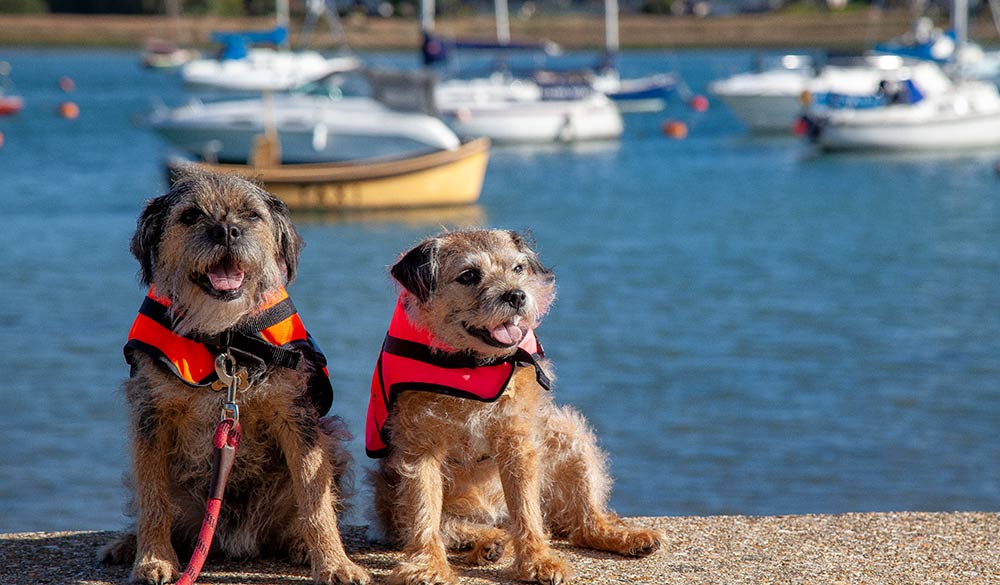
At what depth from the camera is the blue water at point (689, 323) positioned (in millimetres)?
10672

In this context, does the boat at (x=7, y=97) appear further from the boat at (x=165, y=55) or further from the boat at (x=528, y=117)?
the boat at (x=528, y=117)

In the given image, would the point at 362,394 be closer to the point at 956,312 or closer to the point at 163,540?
the point at 163,540

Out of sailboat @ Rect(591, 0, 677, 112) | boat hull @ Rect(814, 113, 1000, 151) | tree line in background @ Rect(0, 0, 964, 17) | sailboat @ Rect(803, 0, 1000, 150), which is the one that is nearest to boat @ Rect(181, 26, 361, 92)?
sailboat @ Rect(591, 0, 677, 112)

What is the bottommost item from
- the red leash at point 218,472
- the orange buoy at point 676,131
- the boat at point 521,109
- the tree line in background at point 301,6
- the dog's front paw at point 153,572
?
the orange buoy at point 676,131

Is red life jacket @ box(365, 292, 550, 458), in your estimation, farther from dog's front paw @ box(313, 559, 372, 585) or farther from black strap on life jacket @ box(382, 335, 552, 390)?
dog's front paw @ box(313, 559, 372, 585)

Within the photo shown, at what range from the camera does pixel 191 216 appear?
482cm

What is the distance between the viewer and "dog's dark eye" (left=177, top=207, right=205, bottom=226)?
4812mm

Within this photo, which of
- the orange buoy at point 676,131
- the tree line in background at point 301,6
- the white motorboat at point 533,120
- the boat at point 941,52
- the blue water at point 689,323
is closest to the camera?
the blue water at point 689,323

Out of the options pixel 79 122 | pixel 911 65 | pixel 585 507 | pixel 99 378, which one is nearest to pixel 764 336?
pixel 99 378

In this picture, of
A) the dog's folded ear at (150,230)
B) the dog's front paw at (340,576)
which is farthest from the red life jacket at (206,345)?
the dog's front paw at (340,576)

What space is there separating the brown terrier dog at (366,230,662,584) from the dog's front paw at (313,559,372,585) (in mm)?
149

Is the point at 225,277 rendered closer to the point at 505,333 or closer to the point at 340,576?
the point at 505,333

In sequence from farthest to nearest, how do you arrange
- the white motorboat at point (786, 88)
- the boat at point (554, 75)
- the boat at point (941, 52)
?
1. the white motorboat at point (786, 88)
2. the boat at point (941, 52)
3. the boat at point (554, 75)

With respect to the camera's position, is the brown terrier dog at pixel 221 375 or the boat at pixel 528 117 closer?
the brown terrier dog at pixel 221 375
